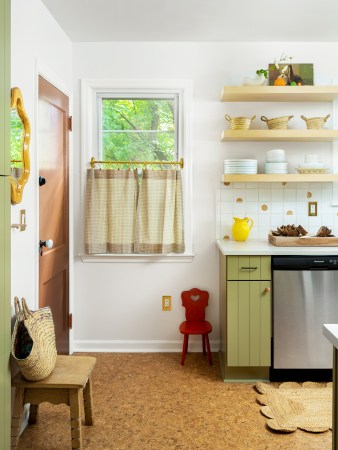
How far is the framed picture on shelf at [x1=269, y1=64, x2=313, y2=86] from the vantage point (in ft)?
12.2

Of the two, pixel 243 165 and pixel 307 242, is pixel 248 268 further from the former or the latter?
pixel 243 165

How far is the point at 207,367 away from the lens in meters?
3.49

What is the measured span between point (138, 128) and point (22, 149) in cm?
147

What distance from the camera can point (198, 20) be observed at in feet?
10.8

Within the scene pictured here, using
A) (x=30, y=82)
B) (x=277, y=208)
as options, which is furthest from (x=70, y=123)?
(x=277, y=208)

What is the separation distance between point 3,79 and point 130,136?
2.01m

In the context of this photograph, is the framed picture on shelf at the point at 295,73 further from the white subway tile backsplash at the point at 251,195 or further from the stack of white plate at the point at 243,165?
the white subway tile backsplash at the point at 251,195

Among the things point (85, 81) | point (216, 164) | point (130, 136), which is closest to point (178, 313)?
point (216, 164)

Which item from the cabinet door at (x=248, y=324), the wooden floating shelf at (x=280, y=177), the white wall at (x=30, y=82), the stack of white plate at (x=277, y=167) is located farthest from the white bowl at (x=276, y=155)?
the white wall at (x=30, y=82)

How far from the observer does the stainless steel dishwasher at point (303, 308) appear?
314cm

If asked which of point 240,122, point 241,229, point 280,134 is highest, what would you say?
point 240,122

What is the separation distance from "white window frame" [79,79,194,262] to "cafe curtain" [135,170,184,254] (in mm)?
95

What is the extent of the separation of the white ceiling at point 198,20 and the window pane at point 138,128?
20.1 inches

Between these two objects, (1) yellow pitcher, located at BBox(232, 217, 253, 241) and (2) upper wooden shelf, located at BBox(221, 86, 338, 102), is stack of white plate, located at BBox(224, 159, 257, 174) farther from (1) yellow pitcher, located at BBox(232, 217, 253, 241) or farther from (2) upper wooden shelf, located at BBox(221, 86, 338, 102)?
(2) upper wooden shelf, located at BBox(221, 86, 338, 102)
